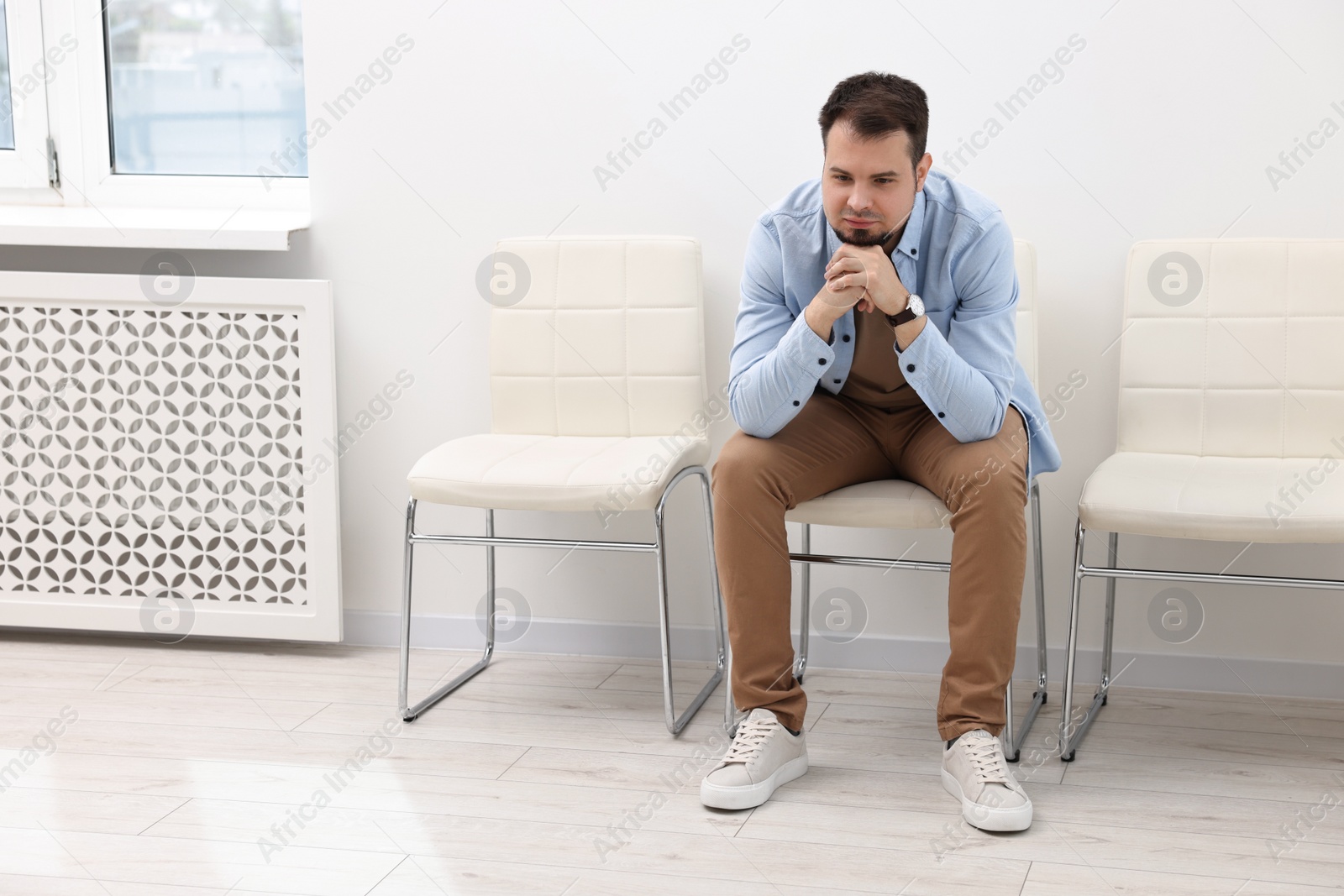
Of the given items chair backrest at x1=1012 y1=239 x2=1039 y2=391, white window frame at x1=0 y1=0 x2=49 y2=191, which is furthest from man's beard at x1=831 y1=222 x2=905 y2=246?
white window frame at x1=0 y1=0 x2=49 y2=191

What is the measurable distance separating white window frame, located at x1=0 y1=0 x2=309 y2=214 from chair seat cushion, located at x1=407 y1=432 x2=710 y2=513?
31.1 inches

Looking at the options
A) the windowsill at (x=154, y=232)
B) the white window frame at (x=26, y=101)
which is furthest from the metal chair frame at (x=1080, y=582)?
the white window frame at (x=26, y=101)

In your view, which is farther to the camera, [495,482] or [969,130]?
[969,130]

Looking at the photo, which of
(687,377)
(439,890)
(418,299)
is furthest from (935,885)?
(418,299)

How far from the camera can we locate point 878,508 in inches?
69.4

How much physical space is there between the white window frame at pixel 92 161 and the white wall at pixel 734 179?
0.16 metres

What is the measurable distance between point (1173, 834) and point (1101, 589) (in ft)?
2.11

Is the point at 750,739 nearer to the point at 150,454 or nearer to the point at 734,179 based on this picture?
the point at 734,179

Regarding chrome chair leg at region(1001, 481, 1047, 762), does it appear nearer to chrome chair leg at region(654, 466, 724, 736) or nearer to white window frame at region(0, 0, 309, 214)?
chrome chair leg at region(654, 466, 724, 736)

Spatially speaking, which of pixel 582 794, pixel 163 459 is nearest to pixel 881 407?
pixel 582 794

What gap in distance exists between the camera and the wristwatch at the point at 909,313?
1.69 m

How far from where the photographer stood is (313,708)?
2.10 meters

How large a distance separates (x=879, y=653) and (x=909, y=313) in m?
0.81

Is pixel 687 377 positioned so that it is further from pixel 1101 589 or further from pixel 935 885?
pixel 935 885
